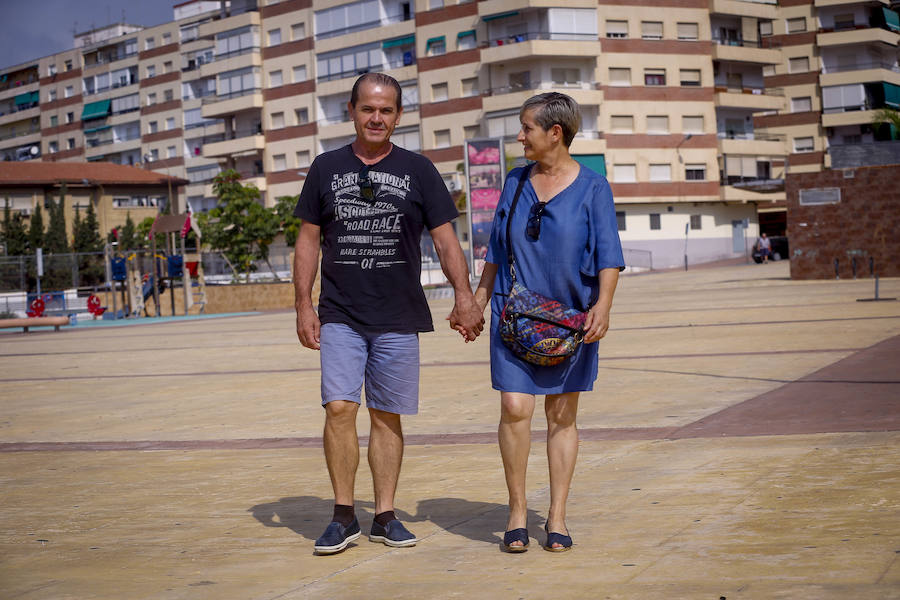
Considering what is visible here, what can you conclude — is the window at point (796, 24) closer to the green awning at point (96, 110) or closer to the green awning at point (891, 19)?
the green awning at point (891, 19)

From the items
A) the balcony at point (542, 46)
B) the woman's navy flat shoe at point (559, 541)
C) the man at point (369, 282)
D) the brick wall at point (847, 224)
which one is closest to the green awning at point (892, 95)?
the balcony at point (542, 46)

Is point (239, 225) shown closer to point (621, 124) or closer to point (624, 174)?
point (624, 174)

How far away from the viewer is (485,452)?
7.45m

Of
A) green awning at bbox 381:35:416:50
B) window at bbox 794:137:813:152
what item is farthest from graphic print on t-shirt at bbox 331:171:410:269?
window at bbox 794:137:813:152

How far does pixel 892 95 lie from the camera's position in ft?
256

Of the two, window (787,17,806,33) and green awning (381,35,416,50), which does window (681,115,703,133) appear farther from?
green awning (381,35,416,50)

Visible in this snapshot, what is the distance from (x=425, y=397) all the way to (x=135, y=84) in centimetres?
9626

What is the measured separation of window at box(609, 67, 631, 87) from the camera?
68.6 meters

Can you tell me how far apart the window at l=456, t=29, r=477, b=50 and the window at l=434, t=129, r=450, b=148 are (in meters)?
4.87

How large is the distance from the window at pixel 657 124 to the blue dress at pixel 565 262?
216 feet

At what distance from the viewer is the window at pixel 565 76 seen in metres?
67.4

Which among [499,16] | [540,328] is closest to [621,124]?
[499,16]

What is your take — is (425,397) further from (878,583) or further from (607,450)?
(878,583)

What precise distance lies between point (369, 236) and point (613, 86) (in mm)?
65122
